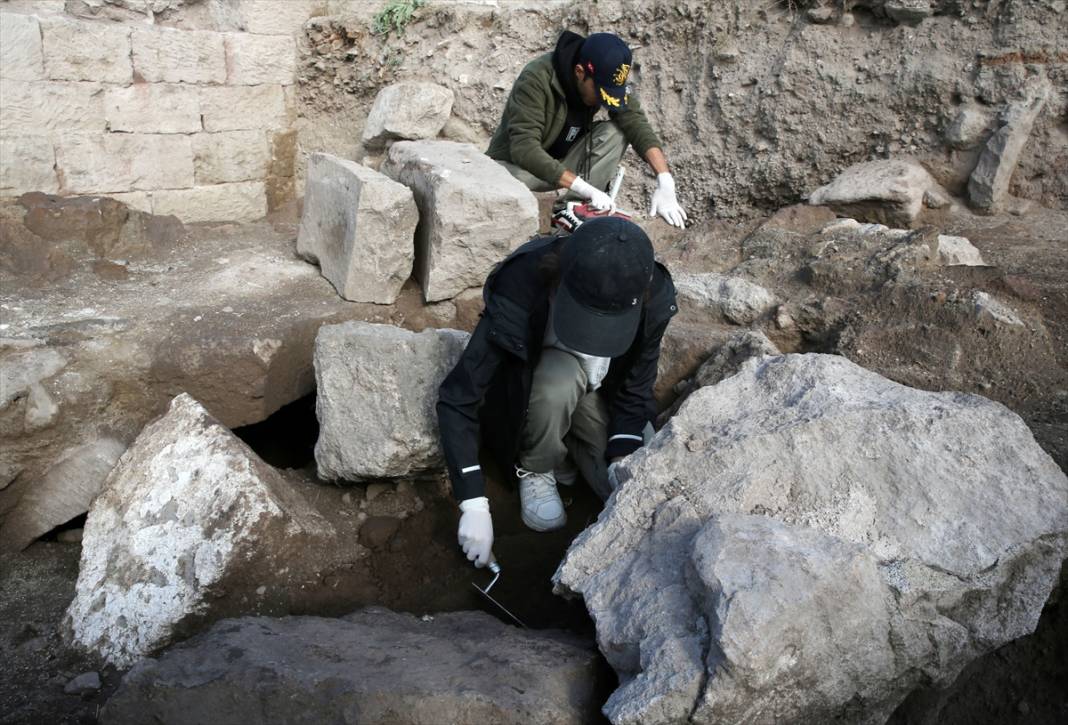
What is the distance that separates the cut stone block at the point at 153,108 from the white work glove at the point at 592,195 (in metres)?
2.65

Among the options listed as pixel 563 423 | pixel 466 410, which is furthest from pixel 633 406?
pixel 466 410

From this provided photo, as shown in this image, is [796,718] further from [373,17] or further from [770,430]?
[373,17]

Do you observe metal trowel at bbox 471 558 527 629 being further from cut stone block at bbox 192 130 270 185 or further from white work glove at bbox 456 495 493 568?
cut stone block at bbox 192 130 270 185

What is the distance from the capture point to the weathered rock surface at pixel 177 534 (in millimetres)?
2645

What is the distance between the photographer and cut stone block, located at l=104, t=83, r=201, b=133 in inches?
197

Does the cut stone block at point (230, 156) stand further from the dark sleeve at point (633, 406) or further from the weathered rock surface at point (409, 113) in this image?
the dark sleeve at point (633, 406)

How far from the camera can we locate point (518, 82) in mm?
4500

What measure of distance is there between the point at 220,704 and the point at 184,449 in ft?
4.01

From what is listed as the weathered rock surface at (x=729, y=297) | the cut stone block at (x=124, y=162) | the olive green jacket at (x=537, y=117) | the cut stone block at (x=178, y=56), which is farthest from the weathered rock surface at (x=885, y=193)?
the cut stone block at (x=124, y=162)

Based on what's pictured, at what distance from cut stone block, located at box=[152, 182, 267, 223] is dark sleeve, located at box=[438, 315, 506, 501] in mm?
3388

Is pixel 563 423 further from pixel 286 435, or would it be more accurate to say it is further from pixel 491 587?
pixel 286 435

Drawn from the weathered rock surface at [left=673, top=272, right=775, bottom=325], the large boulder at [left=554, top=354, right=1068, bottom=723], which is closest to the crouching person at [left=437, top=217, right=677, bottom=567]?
the large boulder at [left=554, top=354, right=1068, bottom=723]

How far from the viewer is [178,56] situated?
5.18m

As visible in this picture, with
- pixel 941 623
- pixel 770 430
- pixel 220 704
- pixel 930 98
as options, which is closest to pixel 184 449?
pixel 220 704
